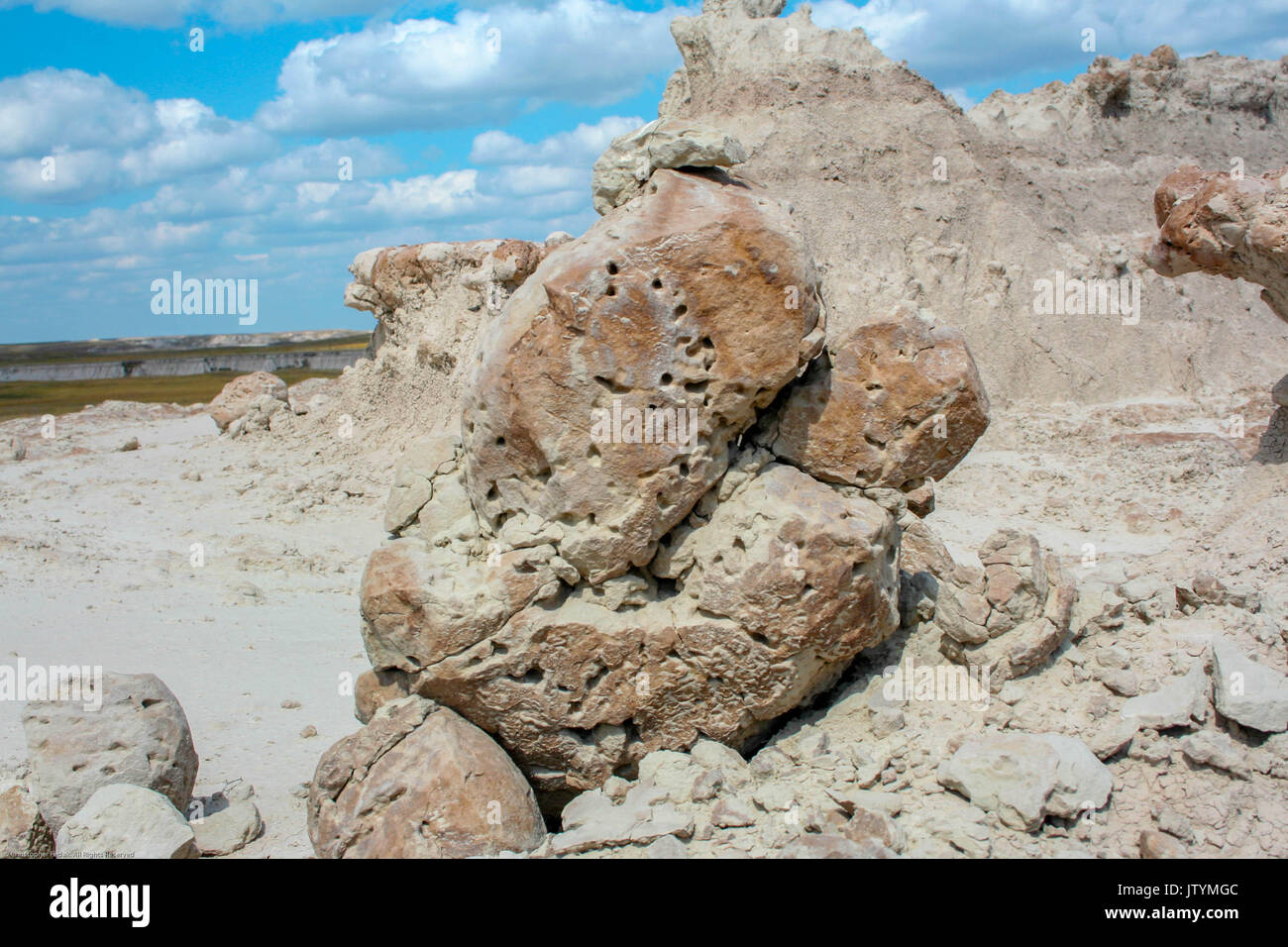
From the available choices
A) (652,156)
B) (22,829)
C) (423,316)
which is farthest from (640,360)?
(423,316)

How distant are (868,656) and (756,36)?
15389 mm

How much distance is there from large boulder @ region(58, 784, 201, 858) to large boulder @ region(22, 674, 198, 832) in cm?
35

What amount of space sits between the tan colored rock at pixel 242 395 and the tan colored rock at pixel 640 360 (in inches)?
527

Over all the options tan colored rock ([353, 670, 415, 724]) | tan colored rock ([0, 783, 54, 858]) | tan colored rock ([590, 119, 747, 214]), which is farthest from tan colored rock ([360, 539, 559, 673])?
tan colored rock ([590, 119, 747, 214])

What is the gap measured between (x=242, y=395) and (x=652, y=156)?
570 inches

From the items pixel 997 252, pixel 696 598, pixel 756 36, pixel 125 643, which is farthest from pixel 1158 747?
pixel 756 36

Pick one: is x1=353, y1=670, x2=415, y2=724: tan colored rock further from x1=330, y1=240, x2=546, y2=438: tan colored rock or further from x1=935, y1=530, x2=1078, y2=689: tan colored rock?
x1=330, y1=240, x2=546, y2=438: tan colored rock

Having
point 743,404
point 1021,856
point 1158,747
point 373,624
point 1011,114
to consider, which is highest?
point 1011,114

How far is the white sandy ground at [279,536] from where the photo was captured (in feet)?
21.7

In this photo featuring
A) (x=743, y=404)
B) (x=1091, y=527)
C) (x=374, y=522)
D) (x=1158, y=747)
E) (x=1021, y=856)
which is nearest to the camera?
(x=1021, y=856)

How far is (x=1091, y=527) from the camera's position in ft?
37.8

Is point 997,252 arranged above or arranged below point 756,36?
below

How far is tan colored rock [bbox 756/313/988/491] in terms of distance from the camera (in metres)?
5.23

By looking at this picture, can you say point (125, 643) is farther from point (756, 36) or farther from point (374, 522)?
point (756, 36)
